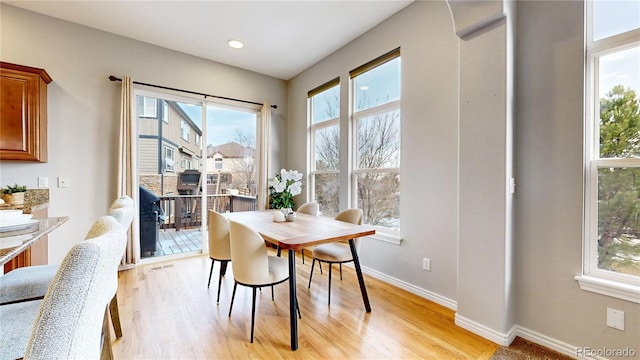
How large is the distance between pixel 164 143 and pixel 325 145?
7.47 ft

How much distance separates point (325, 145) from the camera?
13.1 feet

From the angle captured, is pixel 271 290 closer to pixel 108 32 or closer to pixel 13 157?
pixel 13 157

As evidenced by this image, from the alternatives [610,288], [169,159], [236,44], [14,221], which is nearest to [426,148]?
[610,288]

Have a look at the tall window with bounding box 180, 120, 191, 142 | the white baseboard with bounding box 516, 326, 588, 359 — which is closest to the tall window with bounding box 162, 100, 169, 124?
the tall window with bounding box 180, 120, 191, 142

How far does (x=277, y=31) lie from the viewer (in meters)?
3.16

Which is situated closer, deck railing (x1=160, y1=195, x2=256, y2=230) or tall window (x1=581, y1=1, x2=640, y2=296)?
tall window (x1=581, y1=1, x2=640, y2=296)

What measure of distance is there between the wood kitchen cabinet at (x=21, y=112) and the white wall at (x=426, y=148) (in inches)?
141

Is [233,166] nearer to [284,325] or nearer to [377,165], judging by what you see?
[377,165]

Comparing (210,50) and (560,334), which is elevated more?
(210,50)

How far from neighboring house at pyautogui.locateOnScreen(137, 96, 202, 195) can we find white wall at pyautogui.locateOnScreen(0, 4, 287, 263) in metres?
0.32

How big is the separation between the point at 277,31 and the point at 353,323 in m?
3.21

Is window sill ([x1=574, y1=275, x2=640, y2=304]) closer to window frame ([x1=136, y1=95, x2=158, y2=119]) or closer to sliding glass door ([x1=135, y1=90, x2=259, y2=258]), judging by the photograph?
sliding glass door ([x1=135, y1=90, x2=259, y2=258])

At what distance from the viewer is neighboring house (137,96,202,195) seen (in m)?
3.56

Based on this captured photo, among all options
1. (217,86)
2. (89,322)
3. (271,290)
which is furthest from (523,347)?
(217,86)
